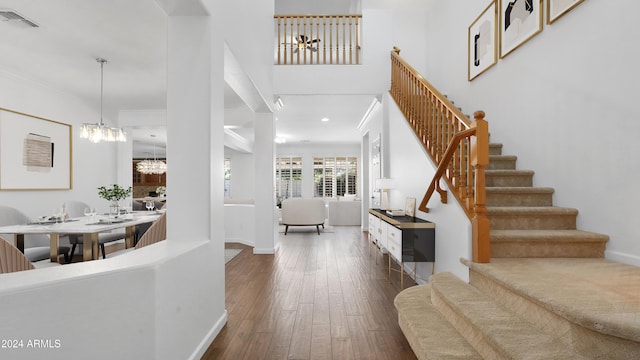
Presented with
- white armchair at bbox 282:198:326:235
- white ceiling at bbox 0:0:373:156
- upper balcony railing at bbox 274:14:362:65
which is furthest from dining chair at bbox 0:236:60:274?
white armchair at bbox 282:198:326:235

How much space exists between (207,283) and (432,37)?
6.33 metres

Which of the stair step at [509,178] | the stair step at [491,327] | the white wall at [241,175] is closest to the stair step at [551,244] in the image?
the stair step at [491,327]

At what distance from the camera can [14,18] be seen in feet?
9.58

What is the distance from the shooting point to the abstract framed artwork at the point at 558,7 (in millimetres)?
2745

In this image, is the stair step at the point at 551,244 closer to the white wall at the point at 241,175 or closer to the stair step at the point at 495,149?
the stair step at the point at 495,149

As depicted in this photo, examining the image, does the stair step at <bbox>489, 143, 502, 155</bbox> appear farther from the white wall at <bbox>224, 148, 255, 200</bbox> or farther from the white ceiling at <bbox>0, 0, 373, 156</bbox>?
the white wall at <bbox>224, 148, 255, 200</bbox>

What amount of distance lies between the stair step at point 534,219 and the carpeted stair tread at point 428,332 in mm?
976

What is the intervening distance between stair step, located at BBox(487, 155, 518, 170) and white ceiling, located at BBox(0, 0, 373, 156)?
2906 millimetres

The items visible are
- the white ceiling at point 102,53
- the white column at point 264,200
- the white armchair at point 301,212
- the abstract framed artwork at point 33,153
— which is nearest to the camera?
the white ceiling at point 102,53

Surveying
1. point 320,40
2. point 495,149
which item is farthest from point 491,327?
point 320,40

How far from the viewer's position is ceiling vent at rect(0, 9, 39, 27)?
2829mm

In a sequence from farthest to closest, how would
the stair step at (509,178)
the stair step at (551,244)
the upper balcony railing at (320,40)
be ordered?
the upper balcony railing at (320,40)
the stair step at (509,178)
the stair step at (551,244)

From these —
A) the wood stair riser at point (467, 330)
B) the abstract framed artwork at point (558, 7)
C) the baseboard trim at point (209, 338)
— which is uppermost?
the abstract framed artwork at point (558, 7)

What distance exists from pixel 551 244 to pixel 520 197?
70 centimetres
